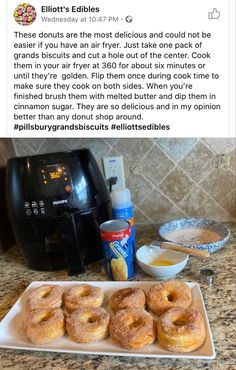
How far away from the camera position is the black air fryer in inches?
29.5

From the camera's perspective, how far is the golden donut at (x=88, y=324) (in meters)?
0.56

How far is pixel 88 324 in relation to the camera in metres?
0.57

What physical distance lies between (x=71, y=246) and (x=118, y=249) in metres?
0.12

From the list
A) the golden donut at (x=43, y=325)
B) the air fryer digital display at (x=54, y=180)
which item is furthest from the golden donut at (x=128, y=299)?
the air fryer digital display at (x=54, y=180)

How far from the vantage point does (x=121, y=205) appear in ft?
2.58
